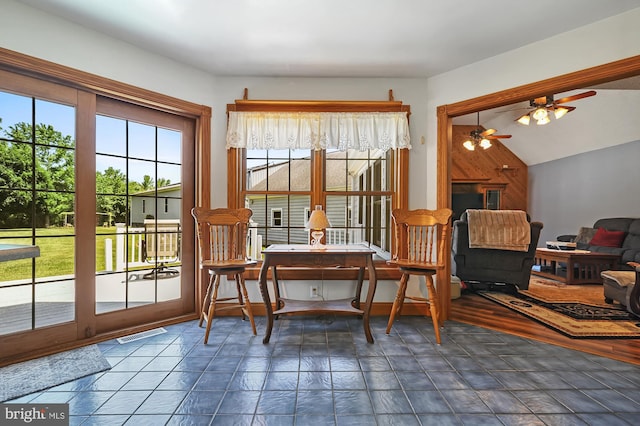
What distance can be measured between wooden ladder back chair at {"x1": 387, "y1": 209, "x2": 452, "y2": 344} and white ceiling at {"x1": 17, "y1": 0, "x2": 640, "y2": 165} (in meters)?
1.46

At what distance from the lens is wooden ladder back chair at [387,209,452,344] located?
275 cm

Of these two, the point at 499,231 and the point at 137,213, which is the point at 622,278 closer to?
the point at 499,231

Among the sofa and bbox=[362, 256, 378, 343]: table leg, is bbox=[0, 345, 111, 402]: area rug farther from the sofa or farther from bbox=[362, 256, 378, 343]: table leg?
the sofa

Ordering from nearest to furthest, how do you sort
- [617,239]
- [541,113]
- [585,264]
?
1. [541,113]
2. [585,264]
3. [617,239]

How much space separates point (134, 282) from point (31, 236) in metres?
0.86

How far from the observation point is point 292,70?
3.23 m

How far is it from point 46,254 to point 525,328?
163 inches

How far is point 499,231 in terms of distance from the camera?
4.34 m

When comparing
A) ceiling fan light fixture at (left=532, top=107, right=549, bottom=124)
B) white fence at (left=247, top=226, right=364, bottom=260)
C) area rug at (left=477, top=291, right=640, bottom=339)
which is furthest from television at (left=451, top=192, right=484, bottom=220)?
white fence at (left=247, top=226, right=364, bottom=260)

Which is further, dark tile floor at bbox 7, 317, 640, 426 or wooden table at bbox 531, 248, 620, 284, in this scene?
wooden table at bbox 531, 248, 620, 284

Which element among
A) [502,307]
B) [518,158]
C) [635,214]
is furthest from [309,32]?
[518,158]

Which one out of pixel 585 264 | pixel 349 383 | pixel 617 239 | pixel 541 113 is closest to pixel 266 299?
pixel 349 383

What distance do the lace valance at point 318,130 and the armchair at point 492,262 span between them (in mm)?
1975

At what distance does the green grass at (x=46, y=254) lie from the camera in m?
2.29
